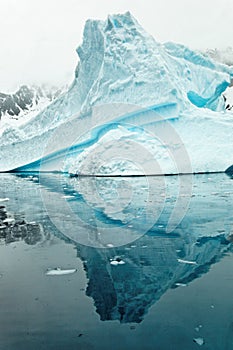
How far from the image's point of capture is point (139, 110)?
12430 millimetres

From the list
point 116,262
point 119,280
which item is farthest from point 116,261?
point 119,280

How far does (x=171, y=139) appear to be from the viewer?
1158cm

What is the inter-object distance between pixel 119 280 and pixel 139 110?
1024 cm

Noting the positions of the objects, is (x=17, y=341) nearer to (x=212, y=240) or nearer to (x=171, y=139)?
(x=212, y=240)

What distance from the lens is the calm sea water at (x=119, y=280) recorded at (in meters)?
1.94

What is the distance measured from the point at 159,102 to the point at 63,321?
1091cm

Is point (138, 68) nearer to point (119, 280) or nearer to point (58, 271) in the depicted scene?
point (58, 271)

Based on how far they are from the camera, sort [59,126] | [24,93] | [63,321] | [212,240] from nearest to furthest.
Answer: [63,321], [212,240], [59,126], [24,93]

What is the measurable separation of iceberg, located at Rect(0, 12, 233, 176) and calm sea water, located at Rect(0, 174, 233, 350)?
5.63 meters

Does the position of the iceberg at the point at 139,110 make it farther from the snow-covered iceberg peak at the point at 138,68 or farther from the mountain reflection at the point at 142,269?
the mountain reflection at the point at 142,269

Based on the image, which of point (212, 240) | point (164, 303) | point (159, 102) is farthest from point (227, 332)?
point (159, 102)

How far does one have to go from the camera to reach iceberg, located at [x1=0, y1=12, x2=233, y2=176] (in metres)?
11.3

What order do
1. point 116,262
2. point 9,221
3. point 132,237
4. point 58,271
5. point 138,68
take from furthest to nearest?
1. point 138,68
2. point 9,221
3. point 132,237
4. point 116,262
5. point 58,271

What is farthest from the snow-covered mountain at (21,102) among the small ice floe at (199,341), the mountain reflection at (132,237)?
the small ice floe at (199,341)
